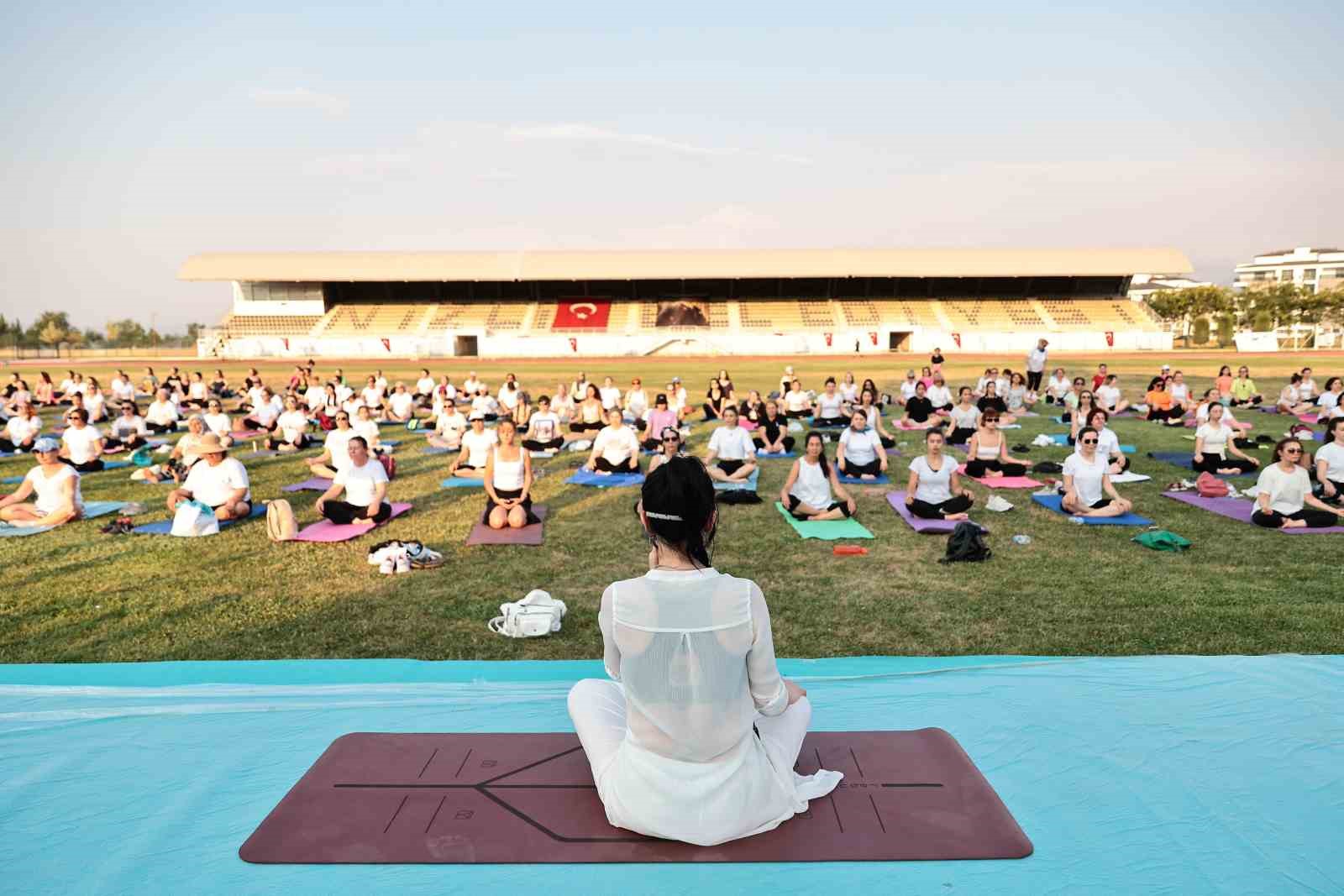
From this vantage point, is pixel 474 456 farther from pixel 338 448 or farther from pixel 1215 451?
pixel 1215 451

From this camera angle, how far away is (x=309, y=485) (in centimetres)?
1072

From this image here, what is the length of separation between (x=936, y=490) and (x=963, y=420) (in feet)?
17.6

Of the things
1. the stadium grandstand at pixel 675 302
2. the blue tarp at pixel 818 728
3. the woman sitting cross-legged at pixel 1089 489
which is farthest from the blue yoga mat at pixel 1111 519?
the stadium grandstand at pixel 675 302

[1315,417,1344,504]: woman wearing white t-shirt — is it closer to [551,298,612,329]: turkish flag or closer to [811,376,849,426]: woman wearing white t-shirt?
[811,376,849,426]: woman wearing white t-shirt

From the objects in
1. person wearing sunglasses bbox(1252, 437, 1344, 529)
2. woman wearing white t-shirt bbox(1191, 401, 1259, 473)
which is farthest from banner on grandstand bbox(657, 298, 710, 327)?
person wearing sunglasses bbox(1252, 437, 1344, 529)

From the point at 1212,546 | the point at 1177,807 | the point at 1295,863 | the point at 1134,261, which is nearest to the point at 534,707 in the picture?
the point at 1177,807

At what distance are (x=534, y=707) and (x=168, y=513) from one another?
723cm

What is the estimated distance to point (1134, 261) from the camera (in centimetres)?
4612

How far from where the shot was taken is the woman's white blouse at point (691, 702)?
2.57 m

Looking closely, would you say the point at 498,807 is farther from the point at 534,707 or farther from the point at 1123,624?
the point at 1123,624

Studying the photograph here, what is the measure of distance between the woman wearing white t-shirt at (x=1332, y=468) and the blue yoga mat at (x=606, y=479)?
7.90 metres

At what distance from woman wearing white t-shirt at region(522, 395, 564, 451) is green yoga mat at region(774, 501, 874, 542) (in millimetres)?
5792

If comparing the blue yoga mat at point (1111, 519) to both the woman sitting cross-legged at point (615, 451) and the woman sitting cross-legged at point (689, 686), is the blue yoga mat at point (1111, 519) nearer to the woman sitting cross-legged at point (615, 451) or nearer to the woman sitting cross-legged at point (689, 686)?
the woman sitting cross-legged at point (615, 451)

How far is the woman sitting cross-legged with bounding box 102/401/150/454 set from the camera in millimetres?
13828
